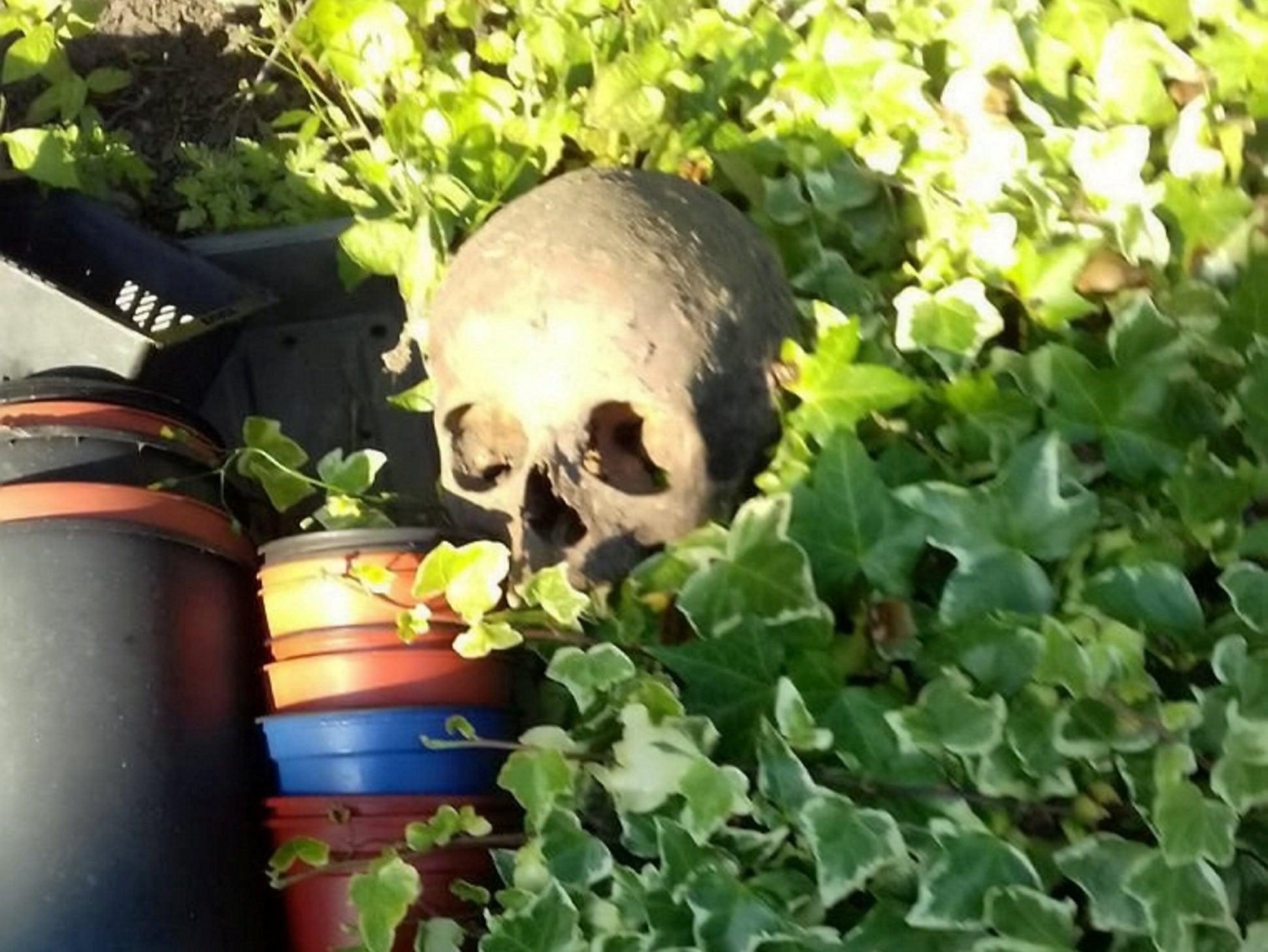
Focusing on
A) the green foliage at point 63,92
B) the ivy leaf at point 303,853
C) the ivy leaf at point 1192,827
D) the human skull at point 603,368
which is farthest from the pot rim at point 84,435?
the ivy leaf at point 1192,827

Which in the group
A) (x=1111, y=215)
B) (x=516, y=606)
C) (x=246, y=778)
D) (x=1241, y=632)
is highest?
(x=1111, y=215)

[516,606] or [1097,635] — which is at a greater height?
[1097,635]

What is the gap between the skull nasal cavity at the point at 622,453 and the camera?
3.55ft

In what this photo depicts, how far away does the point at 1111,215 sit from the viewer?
1.16 meters

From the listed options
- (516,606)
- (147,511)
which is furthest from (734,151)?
(147,511)

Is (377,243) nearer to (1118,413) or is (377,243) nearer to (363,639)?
(363,639)

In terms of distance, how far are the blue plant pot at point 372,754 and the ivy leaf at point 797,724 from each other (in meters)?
0.29

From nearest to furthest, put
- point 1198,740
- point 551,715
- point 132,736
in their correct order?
point 1198,740 → point 132,736 → point 551,715

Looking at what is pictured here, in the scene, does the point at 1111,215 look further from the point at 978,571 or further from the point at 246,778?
the point at 246,778

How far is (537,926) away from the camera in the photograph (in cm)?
95

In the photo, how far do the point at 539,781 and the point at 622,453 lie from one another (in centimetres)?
28

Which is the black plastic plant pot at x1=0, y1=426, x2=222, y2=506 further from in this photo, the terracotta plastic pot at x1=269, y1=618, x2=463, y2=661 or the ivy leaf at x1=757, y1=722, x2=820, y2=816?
the ivy leaf at x1=757, y1=722, x2=820, y2=816

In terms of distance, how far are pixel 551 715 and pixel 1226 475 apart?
562 mm

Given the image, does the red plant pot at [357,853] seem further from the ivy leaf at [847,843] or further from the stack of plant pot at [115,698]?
the ivy leaf at [847,843]
